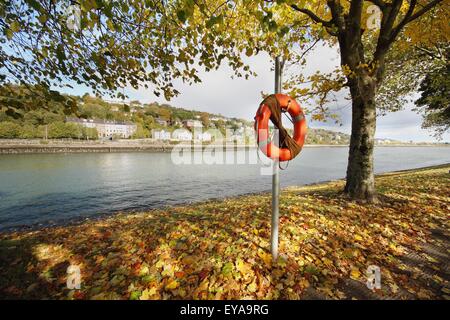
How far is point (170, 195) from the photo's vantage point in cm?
1365

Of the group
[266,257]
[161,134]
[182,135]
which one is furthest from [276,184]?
[182,135]

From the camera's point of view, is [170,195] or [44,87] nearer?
[44,87]

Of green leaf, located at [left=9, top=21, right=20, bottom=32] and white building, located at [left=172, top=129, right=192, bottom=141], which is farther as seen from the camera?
white building, located at [left=172, top=129, right=192, bottom=141]

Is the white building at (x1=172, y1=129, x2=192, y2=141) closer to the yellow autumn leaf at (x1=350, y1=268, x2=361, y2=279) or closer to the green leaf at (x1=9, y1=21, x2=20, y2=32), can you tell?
the green leaf at (x1=9, y1=21, x2=20, y2=32)

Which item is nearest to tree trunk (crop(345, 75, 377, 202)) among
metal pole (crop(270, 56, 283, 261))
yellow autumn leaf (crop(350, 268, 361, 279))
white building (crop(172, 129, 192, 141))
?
yellow autumn leaf (crop(350, 268, 361, 279))

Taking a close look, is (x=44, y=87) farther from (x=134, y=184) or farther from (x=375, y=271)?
(x=134, y=184)

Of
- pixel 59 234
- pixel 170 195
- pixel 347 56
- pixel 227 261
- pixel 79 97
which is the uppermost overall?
pixel 347 56

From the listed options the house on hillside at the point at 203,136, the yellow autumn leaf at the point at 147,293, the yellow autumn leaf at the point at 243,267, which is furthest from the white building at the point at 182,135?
the yellow autumn leaf at the point at 147,293

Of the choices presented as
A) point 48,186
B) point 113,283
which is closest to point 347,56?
point 113,283

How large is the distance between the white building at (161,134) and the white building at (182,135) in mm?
2834

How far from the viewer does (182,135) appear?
95.6 metres

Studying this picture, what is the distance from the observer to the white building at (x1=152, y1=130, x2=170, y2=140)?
90.1 m

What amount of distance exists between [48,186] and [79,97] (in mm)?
16939

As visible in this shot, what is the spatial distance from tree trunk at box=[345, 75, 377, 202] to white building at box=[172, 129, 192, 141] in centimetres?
9120
